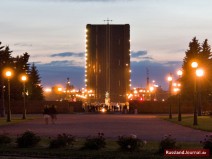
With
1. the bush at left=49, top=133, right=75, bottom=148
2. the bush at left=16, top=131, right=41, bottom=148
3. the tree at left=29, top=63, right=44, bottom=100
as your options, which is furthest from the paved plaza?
the tree at left=29, top=63, right=44, bottom=100

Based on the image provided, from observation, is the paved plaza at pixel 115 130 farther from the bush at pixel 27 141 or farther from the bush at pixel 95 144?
the bush at pixel 27 141

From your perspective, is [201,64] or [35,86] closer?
[201,64]

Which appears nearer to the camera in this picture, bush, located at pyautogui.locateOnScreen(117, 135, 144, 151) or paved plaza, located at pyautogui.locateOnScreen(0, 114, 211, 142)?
bush, located at pyautogui.locateOnScreen(117, 135, 144, 151)

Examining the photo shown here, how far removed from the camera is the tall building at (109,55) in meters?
116

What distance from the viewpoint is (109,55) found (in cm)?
11950

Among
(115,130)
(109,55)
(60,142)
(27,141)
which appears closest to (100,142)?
(60,142)

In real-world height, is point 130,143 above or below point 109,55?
below

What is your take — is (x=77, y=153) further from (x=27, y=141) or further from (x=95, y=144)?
(x=27, y=141)

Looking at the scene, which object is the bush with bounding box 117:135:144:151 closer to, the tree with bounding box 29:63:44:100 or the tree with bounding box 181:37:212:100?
the tree with bounding box 181:37:212:100

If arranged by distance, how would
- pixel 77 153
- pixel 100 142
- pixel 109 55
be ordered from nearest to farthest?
pixel 77 153
pixel 100 142
pixel 109 55

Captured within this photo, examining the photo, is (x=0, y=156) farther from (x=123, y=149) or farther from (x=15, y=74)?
(x=15, y=74)

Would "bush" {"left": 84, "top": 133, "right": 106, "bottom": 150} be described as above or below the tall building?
below

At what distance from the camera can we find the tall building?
380ft

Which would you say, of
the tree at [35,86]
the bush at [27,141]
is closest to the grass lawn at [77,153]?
the bush at [27,141]
